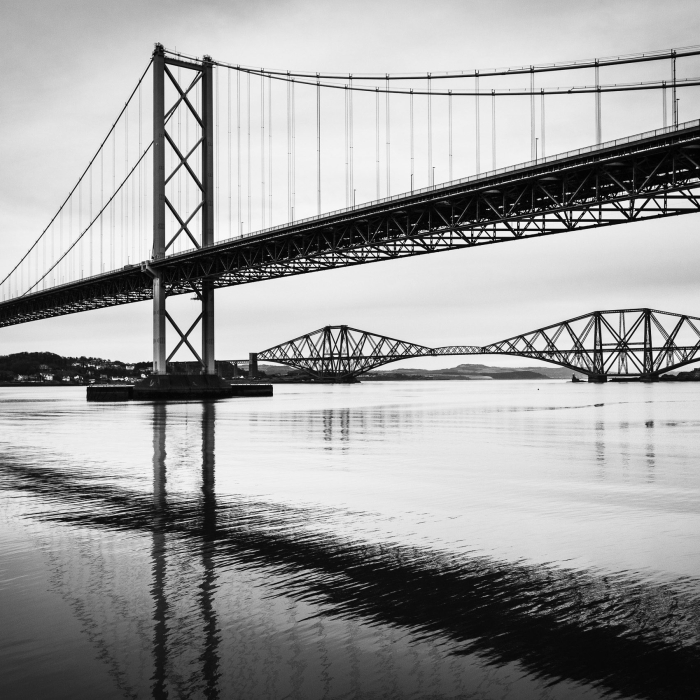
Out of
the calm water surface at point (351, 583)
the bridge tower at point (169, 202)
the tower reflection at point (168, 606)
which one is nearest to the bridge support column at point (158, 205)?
the bridge tower at point (169, 202)

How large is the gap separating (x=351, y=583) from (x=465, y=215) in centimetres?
3857

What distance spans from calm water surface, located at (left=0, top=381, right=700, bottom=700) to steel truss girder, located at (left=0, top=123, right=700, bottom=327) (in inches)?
921

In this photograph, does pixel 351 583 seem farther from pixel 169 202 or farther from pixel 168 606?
pixel 169 202

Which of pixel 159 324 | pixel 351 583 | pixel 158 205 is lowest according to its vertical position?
pixel 351 583

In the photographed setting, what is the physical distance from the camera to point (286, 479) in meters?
13.4

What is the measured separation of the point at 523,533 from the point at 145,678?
4973mm

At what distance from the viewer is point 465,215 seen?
43406 mm

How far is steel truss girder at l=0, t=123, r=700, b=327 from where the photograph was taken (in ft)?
114

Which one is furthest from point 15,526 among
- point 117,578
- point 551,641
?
point 551,641

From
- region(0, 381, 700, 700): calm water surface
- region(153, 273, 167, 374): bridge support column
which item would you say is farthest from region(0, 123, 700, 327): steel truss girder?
region(0, 381, 700, 700): calm water surface

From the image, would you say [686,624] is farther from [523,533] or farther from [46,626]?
[46,626]

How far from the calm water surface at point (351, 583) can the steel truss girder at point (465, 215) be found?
23385 millimetres

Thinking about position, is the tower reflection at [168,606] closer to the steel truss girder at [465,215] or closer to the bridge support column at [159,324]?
the steel truss girder at [465,215]

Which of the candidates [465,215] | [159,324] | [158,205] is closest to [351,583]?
[465,215]
